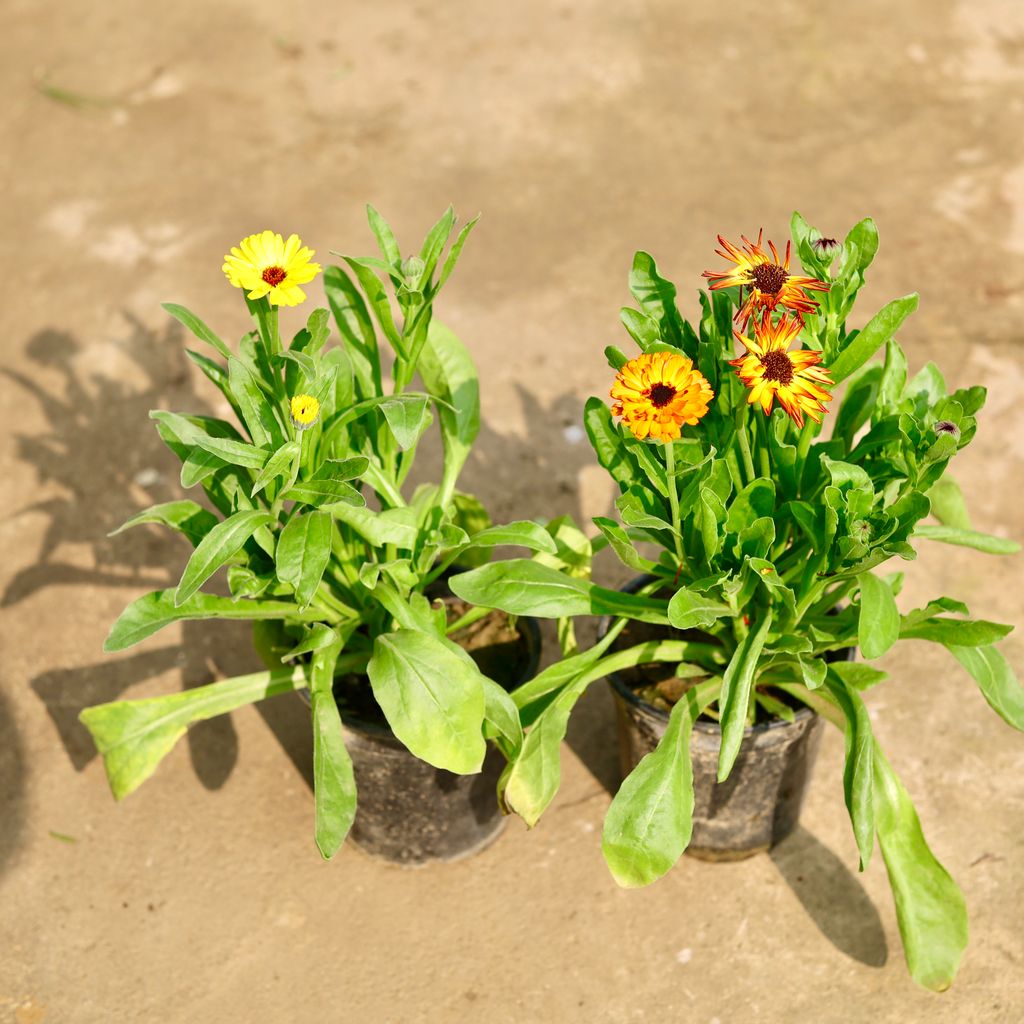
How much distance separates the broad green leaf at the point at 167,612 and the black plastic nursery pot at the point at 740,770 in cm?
71

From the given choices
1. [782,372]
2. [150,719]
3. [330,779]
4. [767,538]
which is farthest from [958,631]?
[150,719]

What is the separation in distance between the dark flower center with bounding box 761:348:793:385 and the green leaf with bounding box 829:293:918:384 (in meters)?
0.20

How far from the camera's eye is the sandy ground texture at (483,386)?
2.72 m

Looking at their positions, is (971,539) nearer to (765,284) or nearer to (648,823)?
(765,284)

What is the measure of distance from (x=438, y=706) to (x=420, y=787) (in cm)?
Result: 46

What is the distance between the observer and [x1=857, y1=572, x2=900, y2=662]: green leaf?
2189 millimetres

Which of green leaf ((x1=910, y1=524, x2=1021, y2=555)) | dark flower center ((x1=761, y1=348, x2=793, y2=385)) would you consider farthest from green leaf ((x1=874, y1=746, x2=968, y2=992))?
dark flower center ((x1=761, y1=348, x2=793, y2=385))

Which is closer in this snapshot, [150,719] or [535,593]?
[535,593]

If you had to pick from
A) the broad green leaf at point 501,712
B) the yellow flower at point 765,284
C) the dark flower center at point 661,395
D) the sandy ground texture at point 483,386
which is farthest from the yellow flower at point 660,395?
the sandy ground texture at point 483,386

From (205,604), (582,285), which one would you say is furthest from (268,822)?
(582,285)

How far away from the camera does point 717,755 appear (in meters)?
2.56

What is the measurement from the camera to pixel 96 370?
→ 4.27 metres

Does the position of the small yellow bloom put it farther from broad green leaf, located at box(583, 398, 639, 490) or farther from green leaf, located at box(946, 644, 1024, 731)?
green leaf, located at box(946, 644, 1024, 731)

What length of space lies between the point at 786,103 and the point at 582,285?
60.5 inches
